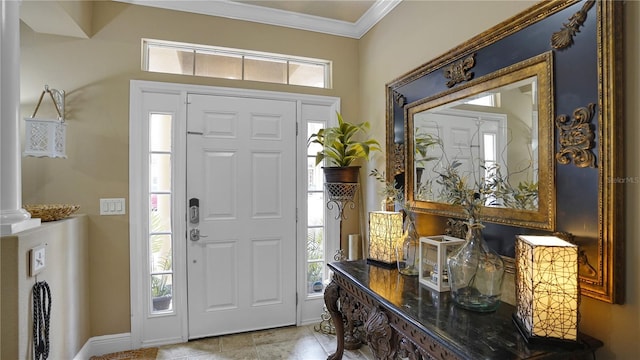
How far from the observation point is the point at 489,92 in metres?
1.58

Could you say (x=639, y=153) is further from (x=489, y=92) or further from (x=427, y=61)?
(x=427, y=61)

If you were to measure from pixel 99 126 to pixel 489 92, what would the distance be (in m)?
2.65

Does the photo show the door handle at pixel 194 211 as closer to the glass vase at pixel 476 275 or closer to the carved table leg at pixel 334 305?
A: the carved table leg at pixel 334 305

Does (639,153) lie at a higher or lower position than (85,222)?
higher

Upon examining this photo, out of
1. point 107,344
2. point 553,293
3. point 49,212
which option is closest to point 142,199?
point 49,212

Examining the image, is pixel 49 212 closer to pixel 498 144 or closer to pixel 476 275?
pixel 476 275

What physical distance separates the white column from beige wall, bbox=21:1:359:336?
81 cm

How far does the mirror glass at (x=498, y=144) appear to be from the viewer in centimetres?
132

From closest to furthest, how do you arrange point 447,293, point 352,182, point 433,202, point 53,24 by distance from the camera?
point 447,293 < point 433,202 < point 53,24 < point 352,182

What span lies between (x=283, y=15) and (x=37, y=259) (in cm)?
246

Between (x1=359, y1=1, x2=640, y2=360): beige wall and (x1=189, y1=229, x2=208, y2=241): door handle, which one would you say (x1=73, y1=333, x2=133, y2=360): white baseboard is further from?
(x1=359, y1=1, x2=640, y2=360): beige wall

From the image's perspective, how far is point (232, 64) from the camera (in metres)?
2.75

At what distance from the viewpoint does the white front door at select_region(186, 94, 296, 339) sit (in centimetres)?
260

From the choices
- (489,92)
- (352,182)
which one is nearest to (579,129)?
(489,92)
